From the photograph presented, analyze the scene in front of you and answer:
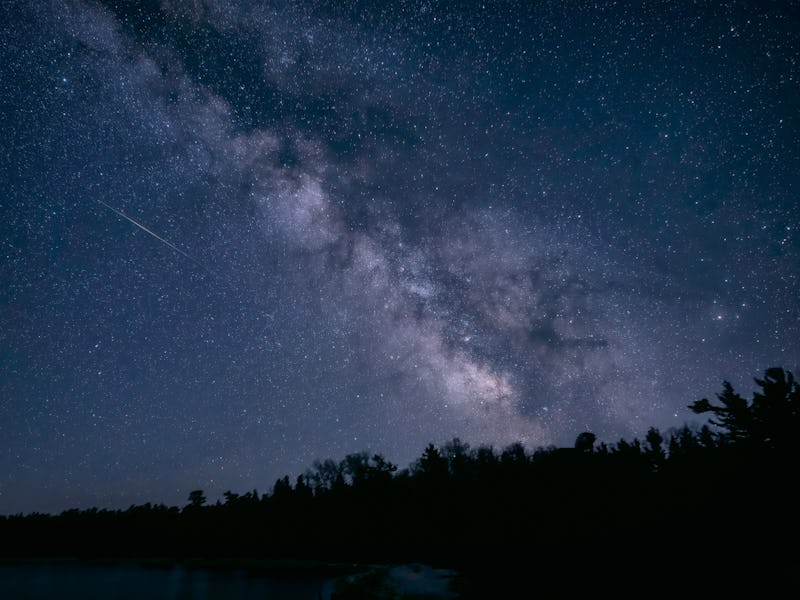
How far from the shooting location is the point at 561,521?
74.9ft

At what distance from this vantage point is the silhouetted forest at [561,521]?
32.7 feet

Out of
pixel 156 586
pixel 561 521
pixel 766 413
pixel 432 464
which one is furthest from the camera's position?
pixel 432 464

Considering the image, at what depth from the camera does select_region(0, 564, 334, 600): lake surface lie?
82.4 ft

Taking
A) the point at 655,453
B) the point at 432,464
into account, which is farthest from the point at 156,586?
the point at 655,453

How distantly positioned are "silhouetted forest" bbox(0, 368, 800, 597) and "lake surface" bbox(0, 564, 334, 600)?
998 centimetres

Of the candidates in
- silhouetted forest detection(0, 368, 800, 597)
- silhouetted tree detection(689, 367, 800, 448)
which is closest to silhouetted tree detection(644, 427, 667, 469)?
silhouetted forest detection(0, 368, 800, 597)

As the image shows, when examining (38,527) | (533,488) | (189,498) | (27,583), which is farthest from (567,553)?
(38,527)

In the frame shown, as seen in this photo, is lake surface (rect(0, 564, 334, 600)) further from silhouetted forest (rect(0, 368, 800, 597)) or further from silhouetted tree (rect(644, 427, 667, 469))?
silhouetted tree (rect(644, 427, 667, 469))

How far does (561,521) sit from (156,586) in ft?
95.1

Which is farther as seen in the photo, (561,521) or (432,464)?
(432,464)

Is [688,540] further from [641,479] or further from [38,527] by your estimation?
[38,527]

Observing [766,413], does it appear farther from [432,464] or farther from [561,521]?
[432,464]

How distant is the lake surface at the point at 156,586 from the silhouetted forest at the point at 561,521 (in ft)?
32.7

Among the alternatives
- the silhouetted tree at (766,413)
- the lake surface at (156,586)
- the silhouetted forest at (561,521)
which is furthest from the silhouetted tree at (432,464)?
the silhouetted tree at (766,413)
